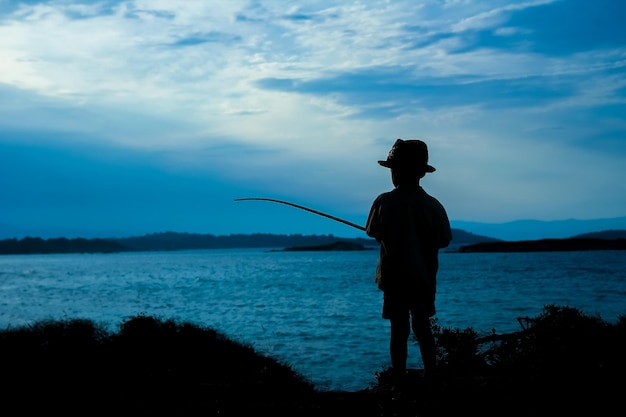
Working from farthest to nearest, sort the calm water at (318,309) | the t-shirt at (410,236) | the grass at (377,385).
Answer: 1. the calm water at (318,309)
2. the grass at (377,385)
3. the t-shirt at (410,236)

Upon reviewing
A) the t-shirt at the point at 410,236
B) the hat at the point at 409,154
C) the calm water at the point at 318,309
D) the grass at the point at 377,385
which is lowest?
the calm water at the point at 318,309

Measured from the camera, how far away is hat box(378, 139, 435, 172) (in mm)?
6551

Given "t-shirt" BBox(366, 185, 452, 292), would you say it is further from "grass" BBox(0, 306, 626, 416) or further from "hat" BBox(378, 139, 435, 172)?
"grass" BBox(0, 306, 626, 416)

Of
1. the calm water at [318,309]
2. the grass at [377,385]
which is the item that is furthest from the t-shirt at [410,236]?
the calm water at [318,309]

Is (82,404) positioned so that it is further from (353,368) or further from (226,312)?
Answer: (226,312)

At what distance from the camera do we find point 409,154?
6555 mm

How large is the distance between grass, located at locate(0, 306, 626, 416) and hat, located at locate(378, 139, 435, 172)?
219 cm

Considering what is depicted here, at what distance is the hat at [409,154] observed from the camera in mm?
6551

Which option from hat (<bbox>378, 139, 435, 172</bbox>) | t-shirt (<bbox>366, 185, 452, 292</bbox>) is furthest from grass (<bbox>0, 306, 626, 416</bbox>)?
hat (<bbox>378, 139, 435, 172</bbox>)

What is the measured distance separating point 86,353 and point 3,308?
4100 cm

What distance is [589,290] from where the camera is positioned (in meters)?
55.2

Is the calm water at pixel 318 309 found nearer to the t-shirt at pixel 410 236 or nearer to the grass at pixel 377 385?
the grass at pixel 377 385

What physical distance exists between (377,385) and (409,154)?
316 cm

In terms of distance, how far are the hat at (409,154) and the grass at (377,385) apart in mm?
2188
